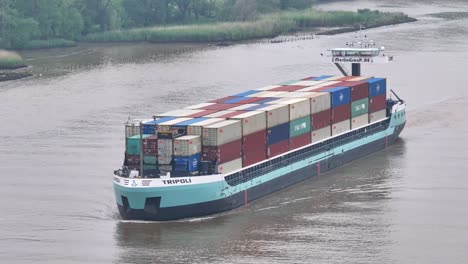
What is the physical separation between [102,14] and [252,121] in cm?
6917

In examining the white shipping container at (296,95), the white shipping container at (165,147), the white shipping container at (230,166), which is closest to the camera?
the white shipping container at (165,147)

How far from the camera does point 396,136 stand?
189 ft

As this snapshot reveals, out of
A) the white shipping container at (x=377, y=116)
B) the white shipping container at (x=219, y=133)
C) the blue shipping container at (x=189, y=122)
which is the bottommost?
the white shipping container at (x=377, y=116)

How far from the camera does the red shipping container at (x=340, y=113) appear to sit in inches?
2026

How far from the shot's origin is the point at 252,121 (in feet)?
148

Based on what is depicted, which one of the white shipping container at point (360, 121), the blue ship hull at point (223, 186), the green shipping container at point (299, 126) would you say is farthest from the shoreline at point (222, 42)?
the green shipping container at point (299, 126)

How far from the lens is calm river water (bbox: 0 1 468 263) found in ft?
127

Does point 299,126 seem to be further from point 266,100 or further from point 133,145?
point 133,145

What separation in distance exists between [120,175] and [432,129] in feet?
74.5

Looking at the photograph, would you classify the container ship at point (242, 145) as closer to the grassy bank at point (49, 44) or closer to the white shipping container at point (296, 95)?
the white shipping container at point (296, 95)

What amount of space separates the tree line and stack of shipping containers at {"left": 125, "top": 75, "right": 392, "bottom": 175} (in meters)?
49.9

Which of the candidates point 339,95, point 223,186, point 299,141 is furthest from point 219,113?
point 339,95

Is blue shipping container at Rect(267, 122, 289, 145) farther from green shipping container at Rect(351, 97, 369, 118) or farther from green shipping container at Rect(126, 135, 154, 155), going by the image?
green shipping container at Rect(351, 97, 369, 118)

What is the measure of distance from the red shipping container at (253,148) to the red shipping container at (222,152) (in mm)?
625
